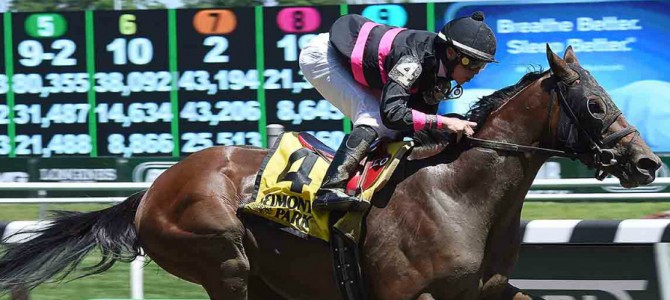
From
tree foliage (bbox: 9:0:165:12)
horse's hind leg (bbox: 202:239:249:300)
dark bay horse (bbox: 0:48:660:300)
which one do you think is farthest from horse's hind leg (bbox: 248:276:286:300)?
tree foliage (bbox: 9:0:165:12)

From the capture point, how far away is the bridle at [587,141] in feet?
13.3

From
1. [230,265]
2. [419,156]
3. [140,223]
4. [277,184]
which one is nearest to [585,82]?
[419,156]

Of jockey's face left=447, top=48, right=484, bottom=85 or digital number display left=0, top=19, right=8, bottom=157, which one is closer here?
jockey's face left=447, top=48, right=484, bottom=85

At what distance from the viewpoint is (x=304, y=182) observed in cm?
450

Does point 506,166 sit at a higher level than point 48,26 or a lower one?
lower

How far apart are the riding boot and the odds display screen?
7485 mm

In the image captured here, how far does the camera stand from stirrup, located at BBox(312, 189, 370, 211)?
4305 millimetres

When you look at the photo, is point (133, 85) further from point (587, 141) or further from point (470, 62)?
point (587, 141)

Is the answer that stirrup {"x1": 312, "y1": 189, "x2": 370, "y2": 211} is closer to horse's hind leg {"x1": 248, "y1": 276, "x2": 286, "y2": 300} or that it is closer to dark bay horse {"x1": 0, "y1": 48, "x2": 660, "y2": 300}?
dark bay horse {"x1": 0, "y1": 48, "x2": 660, "y2": 300}

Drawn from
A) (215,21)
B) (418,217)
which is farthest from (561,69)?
(215,21)

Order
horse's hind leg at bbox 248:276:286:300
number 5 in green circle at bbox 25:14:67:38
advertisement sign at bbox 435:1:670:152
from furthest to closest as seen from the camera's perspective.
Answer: number 5 in green circle at bbox 25:14:67:38, advertisement sign at bbox 435:1:670:152, horse's hind leg at bbox 248:276:286:300

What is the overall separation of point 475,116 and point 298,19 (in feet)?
26.0

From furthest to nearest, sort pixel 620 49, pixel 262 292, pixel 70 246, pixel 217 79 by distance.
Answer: pixel 217 79 → pixel 620 49 → pixel 70 246 → pixel 262 292

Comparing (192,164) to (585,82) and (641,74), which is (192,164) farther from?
(641,74)
